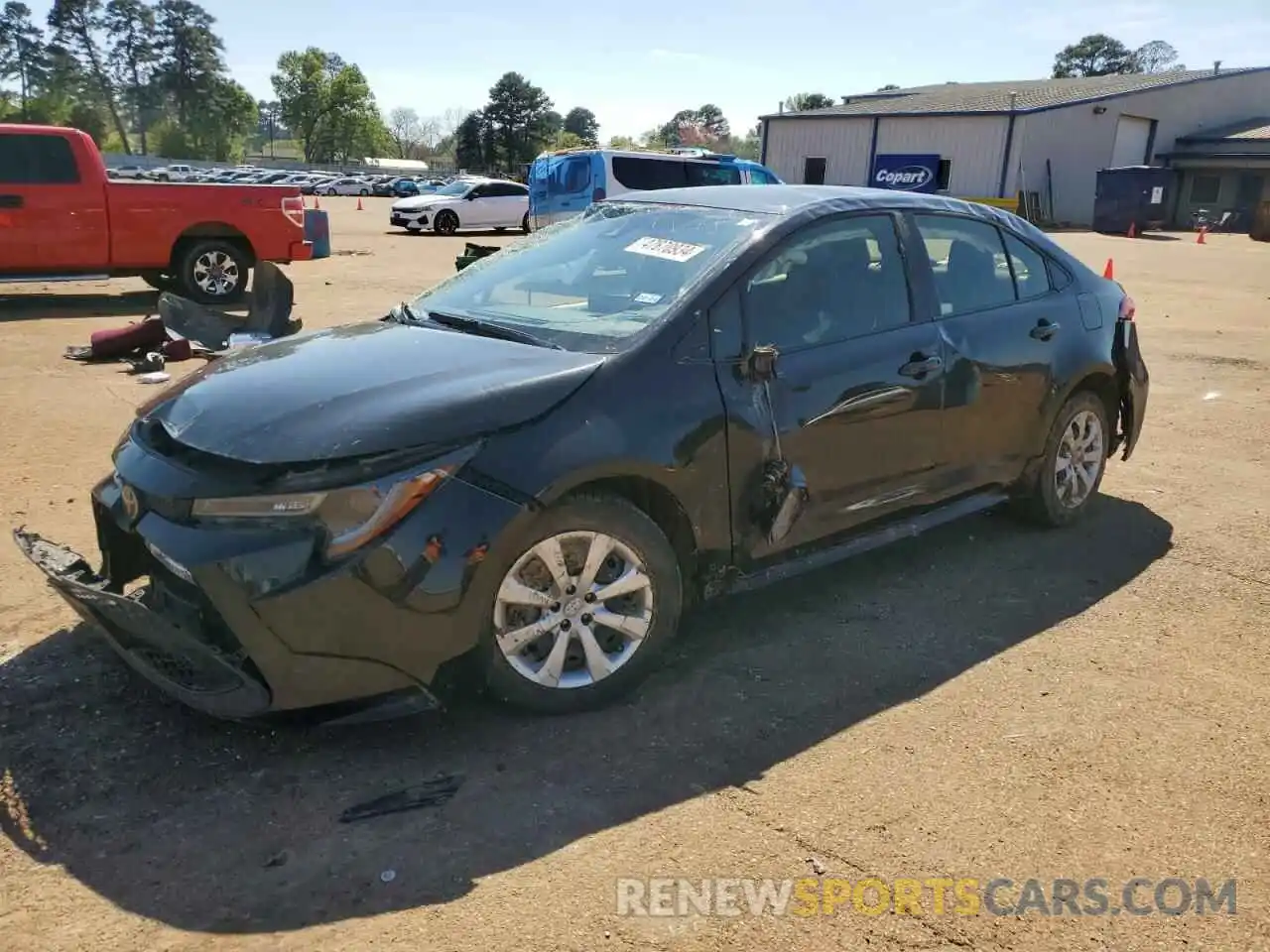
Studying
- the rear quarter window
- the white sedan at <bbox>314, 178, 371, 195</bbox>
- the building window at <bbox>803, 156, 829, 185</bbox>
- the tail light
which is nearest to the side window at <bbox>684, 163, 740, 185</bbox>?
the rear quarter window

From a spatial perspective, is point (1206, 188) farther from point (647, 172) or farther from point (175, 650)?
point (175, 650)

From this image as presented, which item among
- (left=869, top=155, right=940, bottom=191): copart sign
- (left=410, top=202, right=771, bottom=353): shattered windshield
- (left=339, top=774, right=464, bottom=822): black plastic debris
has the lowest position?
(left=339, top=774, right=464, bottom=822): black plastic debris

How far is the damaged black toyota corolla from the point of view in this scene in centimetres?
282

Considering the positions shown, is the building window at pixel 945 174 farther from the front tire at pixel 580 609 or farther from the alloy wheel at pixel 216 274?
the front tire at pixel 580 609

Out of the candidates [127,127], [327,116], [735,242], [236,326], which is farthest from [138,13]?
[735,242]

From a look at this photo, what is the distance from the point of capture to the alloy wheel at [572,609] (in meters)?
3.09

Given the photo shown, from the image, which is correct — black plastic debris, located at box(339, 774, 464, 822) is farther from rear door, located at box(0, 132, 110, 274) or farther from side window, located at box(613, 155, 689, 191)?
side window, located at box(613, 155, 689, 191)

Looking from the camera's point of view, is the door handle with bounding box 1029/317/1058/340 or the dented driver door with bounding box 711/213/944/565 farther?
the door handle with bounding box 1029/317/1058/340

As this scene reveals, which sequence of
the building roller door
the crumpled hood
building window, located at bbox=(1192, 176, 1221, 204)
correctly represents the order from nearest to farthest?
1. the crumpled hood
2. the building roller door
3. building window, located at bbox=(1192, 176, 1221, 204)

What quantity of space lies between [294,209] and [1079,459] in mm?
9883

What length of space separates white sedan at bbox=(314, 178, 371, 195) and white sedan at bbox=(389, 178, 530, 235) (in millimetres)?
33764

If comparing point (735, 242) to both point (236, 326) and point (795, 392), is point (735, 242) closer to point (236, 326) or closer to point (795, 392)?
point (795, 392)

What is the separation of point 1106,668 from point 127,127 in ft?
438

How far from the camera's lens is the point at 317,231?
12.6 metres
